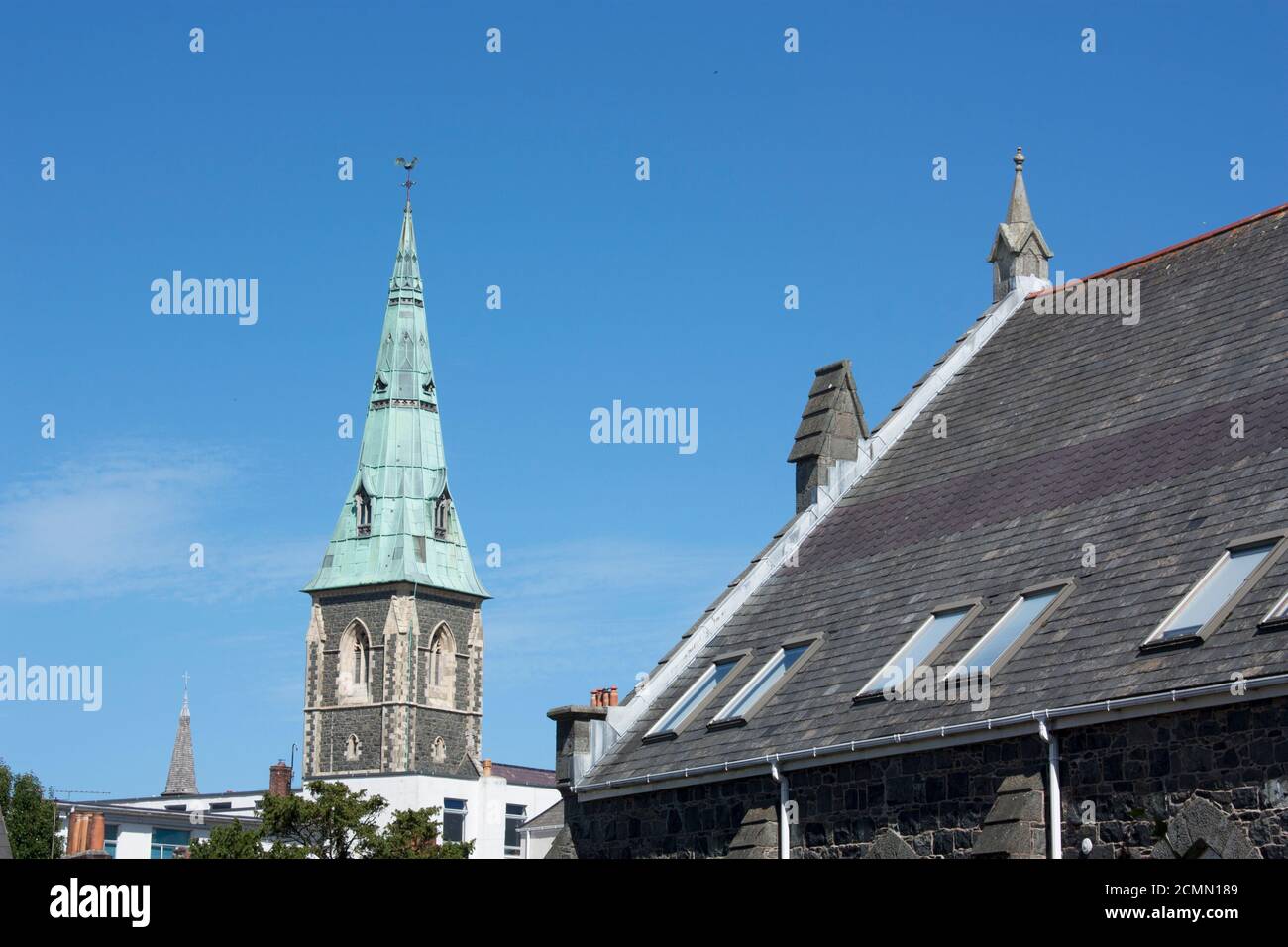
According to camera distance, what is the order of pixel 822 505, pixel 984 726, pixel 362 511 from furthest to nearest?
pixel 362 511 → pixel 822 505 → pixel 984 726

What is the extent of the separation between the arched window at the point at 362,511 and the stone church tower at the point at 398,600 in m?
0.09

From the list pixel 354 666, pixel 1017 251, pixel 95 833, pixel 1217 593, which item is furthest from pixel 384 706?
pixel 1217 593

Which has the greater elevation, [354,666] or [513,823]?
[354,666]

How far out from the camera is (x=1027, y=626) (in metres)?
18.5

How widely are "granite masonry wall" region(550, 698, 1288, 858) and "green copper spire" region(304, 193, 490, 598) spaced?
94.7 metres

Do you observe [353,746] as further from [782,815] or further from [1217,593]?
[1217,593]

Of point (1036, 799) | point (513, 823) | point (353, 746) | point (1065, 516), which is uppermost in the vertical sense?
point (353, 746)

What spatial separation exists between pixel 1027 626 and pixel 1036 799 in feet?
7.46

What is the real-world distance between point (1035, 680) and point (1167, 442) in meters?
3.87

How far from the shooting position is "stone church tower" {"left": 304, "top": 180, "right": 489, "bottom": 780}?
4523 inches

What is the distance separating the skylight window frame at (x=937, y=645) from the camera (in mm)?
19438

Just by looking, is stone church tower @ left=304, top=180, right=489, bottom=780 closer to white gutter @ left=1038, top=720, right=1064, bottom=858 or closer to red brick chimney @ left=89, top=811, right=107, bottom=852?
red brick chimney @ left=89, top=811, right=107, bottom=852
